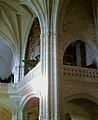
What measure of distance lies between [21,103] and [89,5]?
7.19m

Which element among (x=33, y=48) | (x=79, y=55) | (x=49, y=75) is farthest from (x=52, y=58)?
(x=33, y=48)

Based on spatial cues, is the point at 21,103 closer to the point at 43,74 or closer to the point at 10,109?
the point at 10,109

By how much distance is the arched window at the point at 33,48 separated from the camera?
17.9 m

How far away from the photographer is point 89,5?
55.2 ft

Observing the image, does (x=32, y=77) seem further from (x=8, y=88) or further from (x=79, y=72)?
(x=8, y=88)

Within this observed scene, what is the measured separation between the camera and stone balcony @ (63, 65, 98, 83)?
14.4 metres

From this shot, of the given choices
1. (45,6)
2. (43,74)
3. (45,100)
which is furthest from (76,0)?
(45,100)

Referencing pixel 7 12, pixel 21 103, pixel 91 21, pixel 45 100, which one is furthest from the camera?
pixel 7 12

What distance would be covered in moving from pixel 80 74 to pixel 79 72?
113mm

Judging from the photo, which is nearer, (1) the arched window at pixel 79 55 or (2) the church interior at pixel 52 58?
(2) the church interior at pixel 52 58

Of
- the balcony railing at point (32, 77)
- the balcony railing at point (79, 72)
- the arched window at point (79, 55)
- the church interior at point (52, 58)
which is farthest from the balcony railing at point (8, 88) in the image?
the balcony railing at point (79, 72)

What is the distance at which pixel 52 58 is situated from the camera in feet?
46.5

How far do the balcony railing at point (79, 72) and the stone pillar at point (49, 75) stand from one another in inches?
31.2

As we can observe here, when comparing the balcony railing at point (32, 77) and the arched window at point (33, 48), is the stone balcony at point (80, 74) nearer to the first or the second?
the balcony railing at point (32, 77)
